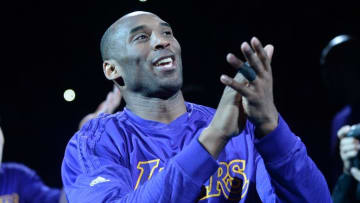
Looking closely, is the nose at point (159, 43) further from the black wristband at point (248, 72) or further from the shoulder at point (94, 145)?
the black wristband at point (248, 72)

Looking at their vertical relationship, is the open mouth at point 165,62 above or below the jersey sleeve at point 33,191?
above

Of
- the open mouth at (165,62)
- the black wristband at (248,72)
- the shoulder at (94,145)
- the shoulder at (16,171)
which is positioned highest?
the open mouth at (165,62)

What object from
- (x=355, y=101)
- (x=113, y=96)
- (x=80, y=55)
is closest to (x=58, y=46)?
(x=80, y=55)

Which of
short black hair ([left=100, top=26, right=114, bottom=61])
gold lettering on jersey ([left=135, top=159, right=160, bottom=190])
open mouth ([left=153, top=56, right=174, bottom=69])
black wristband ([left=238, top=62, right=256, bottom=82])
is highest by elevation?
short black hair ([left=100, top=26, right=114, bottom=61])

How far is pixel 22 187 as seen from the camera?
359 centimetres

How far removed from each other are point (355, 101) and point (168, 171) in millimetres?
2217

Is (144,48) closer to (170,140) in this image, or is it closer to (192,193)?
(170,140)

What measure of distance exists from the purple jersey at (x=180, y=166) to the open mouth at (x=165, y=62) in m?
0.21

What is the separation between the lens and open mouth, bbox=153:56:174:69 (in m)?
1.70

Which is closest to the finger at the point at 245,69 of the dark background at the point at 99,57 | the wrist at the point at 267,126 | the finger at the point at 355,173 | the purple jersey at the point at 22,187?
the wrist at the point at 267,126

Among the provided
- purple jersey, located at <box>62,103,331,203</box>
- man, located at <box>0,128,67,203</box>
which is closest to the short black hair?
purple jersey, located at <box>62,103,331,203</box>

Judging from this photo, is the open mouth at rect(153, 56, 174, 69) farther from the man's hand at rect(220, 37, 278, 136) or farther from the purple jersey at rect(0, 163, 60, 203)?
the purple jersey at rect(0, 163, 60, 203)

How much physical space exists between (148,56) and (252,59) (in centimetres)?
60

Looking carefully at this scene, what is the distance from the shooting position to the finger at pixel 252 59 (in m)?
1.18
